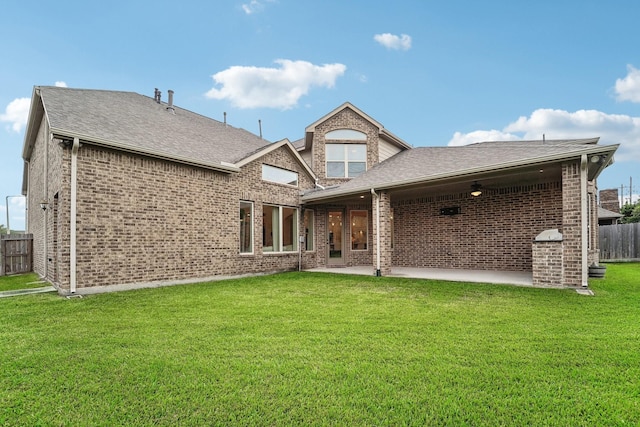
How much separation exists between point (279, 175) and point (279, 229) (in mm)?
1932

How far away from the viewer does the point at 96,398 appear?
2.42 m

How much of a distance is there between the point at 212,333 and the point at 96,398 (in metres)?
1.57

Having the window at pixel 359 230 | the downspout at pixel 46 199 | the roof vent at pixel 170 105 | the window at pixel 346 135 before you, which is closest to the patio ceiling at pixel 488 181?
the window at pixel 359 230

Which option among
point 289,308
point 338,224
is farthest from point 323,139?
point 289,308

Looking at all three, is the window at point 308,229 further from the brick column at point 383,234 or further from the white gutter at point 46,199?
the white gutter at point 46,199

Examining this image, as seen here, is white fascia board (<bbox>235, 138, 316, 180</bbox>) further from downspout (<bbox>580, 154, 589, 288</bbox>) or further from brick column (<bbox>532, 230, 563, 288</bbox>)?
downspout (<bbox>580, 154, 589, 288</bbox>)

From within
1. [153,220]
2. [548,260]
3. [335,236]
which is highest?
[153,220]

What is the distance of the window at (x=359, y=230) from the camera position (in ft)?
41.7

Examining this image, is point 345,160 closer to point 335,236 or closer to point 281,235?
point 335,236

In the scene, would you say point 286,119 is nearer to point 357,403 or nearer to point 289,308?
point 289,308

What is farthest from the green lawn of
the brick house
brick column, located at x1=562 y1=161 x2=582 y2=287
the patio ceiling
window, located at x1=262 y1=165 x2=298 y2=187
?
window, located at x1=262 y1=165 x2=298 y2=187

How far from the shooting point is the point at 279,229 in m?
11.2

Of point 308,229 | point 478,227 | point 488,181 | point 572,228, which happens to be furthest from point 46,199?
point 572,228

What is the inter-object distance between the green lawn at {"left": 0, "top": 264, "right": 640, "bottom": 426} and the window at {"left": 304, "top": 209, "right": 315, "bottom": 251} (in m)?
6.71
